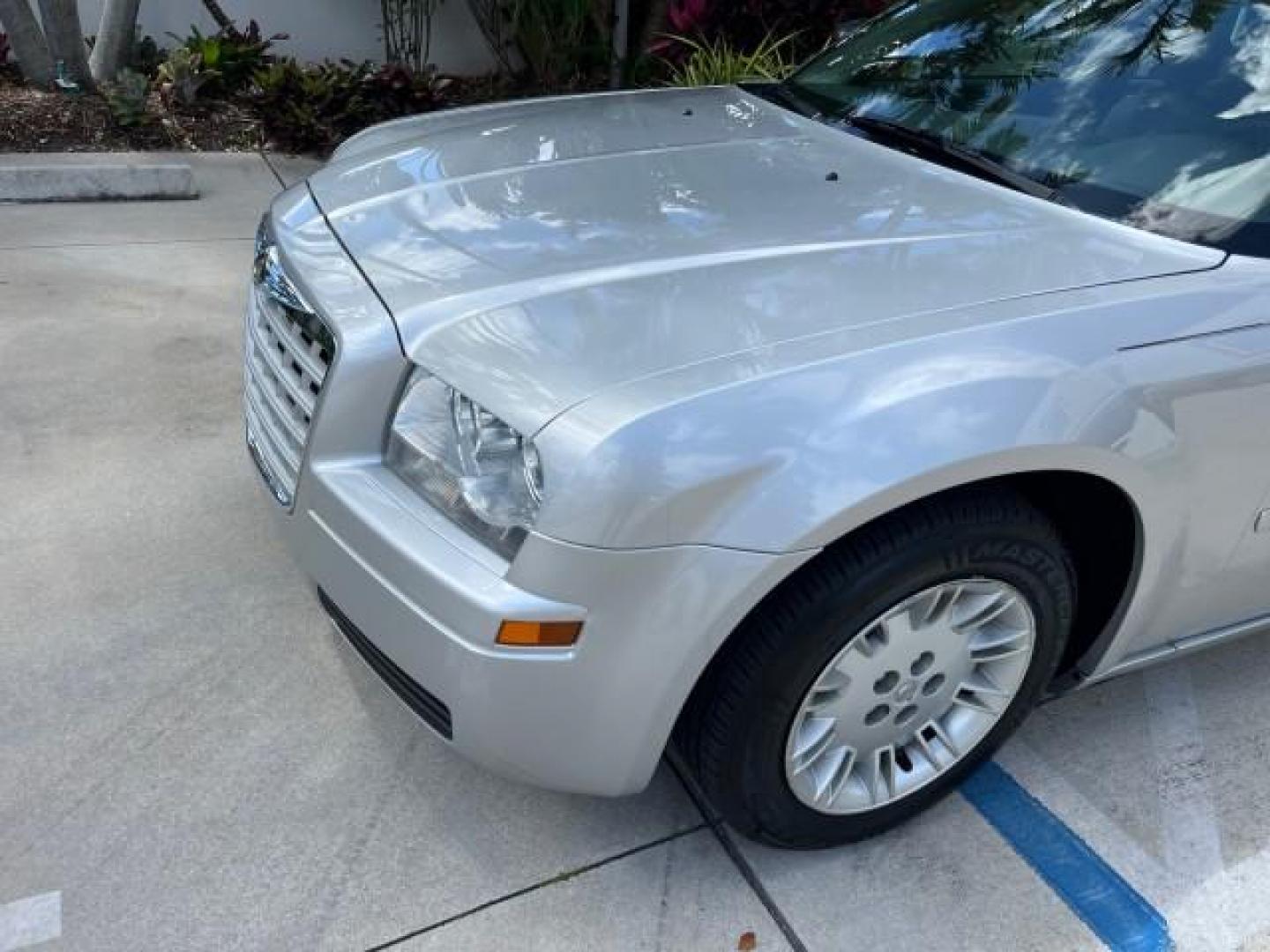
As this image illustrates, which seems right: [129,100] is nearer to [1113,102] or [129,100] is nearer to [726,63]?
[726,63]

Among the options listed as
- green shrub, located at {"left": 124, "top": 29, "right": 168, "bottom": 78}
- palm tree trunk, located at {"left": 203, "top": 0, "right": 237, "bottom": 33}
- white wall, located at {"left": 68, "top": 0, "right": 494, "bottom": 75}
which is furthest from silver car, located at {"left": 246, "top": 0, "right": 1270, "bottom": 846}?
white wall, located at {"left": 68, "top": 0, "right": 494, "bottom": 75}

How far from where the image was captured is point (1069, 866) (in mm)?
2350

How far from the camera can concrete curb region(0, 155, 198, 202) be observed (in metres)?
5.44

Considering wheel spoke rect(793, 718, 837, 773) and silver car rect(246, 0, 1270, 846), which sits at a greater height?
silver car rect(246, 0, 1270, 846)

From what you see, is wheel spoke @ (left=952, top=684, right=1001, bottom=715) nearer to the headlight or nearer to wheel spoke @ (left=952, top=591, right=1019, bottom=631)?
wheel spoke @ (left=952, top=591, right=1019, bottom=631)

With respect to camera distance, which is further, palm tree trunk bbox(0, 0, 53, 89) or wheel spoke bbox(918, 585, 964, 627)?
palm tree trunk bbox(0, 0, 53, 89)

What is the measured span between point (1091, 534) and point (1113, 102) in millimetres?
1079

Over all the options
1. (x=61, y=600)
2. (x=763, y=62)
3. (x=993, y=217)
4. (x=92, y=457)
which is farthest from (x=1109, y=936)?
(x=763, y=62)

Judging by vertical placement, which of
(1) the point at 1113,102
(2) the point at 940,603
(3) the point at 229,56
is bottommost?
(2) the point at 940,603

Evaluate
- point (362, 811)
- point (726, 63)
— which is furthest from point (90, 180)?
point (362, 811)

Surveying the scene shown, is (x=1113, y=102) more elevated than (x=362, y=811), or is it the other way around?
(x=1113, y=102)

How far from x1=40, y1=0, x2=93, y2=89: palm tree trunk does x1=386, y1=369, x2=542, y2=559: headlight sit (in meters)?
5.41

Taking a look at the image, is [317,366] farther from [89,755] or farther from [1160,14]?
[1160,14]

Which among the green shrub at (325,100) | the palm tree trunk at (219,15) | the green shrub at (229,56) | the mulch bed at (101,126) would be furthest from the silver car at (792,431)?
the palm tree trunk at (219,15)
